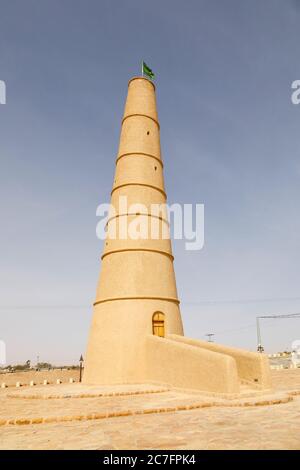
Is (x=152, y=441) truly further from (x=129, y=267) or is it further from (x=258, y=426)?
(x=129, y=267)

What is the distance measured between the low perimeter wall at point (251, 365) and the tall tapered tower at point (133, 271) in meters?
2.29

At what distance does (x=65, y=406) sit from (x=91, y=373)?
607 centimetres

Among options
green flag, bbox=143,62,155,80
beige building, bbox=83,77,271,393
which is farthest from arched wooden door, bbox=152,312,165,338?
green flag, bbox=143,62,155,80

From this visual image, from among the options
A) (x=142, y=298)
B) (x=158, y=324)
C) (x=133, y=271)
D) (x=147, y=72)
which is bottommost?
(x=158, y=324)

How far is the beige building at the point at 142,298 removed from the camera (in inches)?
474

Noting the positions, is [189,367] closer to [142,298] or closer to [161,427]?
[142,298]

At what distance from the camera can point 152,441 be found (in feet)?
16.1

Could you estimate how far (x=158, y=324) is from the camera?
48.6ft

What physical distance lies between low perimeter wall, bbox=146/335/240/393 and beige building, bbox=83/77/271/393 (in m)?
0.03

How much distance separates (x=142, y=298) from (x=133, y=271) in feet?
3.96

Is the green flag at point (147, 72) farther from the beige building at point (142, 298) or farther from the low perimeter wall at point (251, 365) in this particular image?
the low perimeter wall at point (251, 365)

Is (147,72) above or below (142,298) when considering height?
above

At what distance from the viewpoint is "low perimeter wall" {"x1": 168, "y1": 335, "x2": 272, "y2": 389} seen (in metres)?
11.7

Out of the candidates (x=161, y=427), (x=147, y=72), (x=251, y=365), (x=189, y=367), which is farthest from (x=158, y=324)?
(x=147, y=72)
